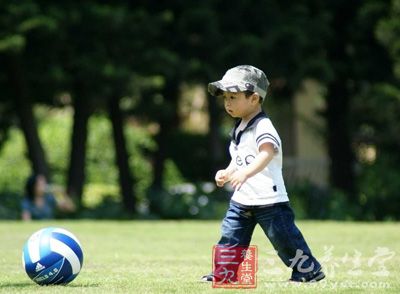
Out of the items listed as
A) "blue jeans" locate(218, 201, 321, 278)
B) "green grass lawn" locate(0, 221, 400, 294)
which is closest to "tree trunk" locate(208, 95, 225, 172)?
"green grass lawn" locate(0, 221, 400, 294)

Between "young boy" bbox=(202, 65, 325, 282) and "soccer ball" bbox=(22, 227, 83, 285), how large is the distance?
48.1 inches

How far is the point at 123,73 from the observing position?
830 inches

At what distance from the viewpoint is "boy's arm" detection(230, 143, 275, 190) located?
7.95 meters

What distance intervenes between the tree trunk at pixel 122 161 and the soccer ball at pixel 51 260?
644 inches

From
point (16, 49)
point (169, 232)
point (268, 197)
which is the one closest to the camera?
point (268, 197)

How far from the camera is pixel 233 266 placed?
8.26m

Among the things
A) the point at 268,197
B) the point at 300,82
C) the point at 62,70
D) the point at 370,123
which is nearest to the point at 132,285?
the point at 268,197

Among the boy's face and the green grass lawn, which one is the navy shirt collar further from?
the green grass lawn

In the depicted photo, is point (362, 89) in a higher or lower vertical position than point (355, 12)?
lower

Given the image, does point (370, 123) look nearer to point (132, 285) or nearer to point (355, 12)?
point (355, 12)

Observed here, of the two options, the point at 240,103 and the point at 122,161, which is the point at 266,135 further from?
the point at 122,161

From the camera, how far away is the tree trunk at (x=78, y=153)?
23891mm

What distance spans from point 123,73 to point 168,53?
137cm

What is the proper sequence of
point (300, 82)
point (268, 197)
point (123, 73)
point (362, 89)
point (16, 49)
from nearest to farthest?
point (268, 197) → point (16, 49) → point (123, 73) → point (300, 82) → point (362, 89)
